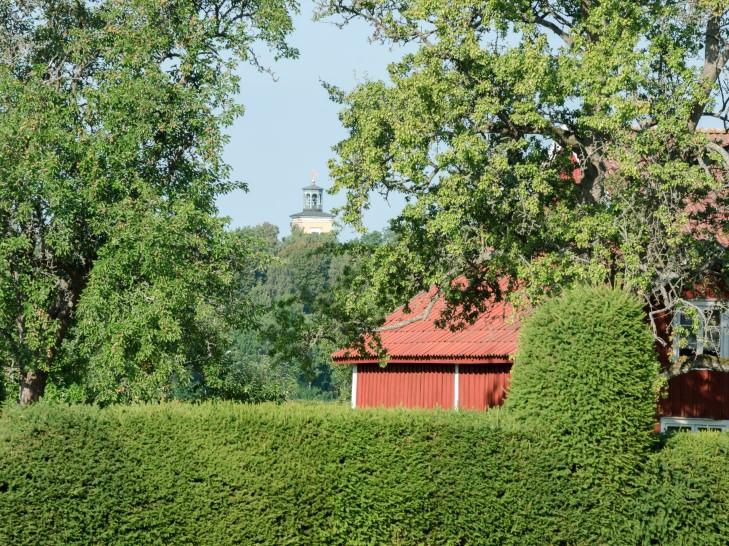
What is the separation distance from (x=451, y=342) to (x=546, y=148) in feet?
31.9

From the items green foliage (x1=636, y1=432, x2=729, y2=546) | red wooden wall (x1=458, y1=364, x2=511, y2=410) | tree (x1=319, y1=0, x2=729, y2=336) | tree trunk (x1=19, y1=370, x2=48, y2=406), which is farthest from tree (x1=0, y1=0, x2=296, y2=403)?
green foliage (x1=636, y1=432, x2=729, y2=546)

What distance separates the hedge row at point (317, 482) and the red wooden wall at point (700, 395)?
1060cm

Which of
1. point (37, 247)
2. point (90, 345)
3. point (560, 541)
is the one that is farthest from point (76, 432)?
point (37, 247)

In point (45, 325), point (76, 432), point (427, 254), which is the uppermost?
point (427, 254)

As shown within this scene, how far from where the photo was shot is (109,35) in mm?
24188

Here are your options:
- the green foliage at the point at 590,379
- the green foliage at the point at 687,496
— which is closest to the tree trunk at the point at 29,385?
the green foliage at the point at 590,379

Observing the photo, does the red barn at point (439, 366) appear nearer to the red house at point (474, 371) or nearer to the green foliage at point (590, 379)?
the red house at point (474, 371)

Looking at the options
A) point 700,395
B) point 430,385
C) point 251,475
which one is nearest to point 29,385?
point 430,385

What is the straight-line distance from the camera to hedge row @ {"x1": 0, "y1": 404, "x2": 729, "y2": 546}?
1289 centimetres

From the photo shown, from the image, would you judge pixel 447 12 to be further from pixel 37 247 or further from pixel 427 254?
pixel 37 247

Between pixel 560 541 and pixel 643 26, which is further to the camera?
pixel 643 26

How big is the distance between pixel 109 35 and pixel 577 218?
10.7 metres

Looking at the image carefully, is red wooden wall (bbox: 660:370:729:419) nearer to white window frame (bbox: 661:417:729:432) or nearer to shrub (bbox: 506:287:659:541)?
white window frame (bbox: 661:417:729:432)

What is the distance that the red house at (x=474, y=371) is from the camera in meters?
26.0
